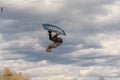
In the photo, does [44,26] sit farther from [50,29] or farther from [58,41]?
[58,41]

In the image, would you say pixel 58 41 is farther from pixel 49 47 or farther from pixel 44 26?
pixel 44 26

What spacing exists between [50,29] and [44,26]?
1.17 m

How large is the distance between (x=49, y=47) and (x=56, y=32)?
3263mm

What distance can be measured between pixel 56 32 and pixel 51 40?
1.70m

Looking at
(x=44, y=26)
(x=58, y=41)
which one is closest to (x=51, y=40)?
(x=58, y=41)

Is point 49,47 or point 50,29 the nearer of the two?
point 50,29

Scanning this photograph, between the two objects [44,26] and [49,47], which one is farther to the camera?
[49,47]

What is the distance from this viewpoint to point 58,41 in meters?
61.1

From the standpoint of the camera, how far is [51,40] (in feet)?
199

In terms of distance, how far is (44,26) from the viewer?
56.1 metres

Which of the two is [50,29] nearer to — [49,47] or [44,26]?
[44,26]

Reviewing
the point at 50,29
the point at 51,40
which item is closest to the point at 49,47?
the point at 51,40

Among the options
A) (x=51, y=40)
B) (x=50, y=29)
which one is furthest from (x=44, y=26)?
(x=51, y=40)
